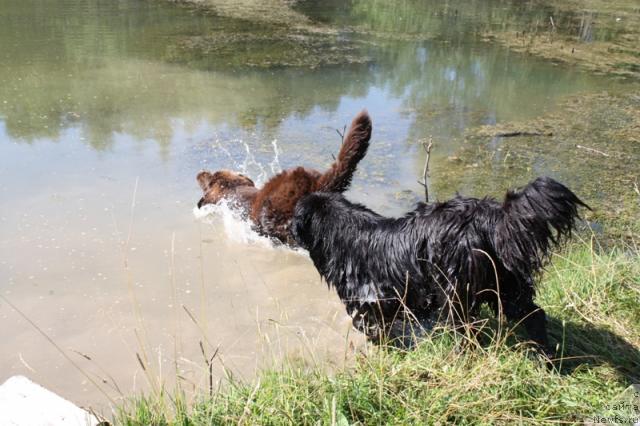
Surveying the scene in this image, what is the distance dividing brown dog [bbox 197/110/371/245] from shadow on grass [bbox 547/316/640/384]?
177cm

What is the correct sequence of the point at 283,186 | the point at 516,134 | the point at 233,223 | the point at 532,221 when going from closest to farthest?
the point at 532,221
the point at 283,186
the point at 233,223
the point at 516,134

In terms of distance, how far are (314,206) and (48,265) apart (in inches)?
93.0

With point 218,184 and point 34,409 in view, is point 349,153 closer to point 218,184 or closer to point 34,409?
point 218,184

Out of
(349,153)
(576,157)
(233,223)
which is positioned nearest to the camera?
(349,153)

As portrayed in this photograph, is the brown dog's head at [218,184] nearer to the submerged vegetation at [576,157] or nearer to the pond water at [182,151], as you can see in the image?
the pond water at [182,151]

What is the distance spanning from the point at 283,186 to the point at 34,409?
272 centimetres

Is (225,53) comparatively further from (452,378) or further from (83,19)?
(452,378)

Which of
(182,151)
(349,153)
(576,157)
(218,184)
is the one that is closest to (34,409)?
(349,153)

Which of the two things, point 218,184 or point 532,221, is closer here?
point 532,221

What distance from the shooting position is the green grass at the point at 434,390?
2.38m

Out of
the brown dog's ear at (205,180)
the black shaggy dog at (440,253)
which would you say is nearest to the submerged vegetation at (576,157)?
the brown dog's ear at (205,180)

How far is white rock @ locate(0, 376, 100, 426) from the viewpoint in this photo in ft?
7.56

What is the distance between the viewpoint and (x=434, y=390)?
2.49 meters

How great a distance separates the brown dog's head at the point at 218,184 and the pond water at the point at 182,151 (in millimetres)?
215
